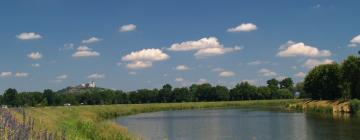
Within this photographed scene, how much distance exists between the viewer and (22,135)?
7.84 metres

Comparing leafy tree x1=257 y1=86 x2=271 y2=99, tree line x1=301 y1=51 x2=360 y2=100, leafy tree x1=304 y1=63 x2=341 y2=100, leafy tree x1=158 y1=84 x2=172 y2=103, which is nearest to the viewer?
tree line x1=301 y1=51 x2=360 y2=100

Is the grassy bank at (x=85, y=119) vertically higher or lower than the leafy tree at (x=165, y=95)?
lower

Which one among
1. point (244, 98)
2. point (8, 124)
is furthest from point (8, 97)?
point (8, 124)

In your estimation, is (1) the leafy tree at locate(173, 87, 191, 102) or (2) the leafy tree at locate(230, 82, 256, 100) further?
(1) the leafy tree at locate(173, 87, 191, 102)

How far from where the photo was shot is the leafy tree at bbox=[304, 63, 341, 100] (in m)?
90.5

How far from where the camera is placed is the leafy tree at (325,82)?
90500 mm

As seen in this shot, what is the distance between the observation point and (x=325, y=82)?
308 feet

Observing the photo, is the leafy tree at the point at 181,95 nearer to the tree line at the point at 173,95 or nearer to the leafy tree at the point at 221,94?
the tree line at the point at 173,95

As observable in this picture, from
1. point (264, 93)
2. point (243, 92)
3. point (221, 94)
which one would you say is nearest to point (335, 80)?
point (264, 93)

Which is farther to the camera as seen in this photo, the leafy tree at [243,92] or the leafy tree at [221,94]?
the leafy tree at [221,94]

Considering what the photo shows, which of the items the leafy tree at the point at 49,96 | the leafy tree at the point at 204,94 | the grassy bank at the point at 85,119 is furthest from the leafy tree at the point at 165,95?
the grassy bank at the point at 85,119

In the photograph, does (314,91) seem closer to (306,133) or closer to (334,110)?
(334,110)

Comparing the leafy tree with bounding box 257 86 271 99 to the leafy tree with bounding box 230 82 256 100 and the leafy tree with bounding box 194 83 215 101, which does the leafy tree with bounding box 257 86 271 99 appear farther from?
the leafy tree with bounding box 194 83 215 101

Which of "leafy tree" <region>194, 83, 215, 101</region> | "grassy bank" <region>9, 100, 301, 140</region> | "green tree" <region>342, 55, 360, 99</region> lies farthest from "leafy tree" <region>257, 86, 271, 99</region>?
"green tree" <region>342, 55, 360, 99</region>
